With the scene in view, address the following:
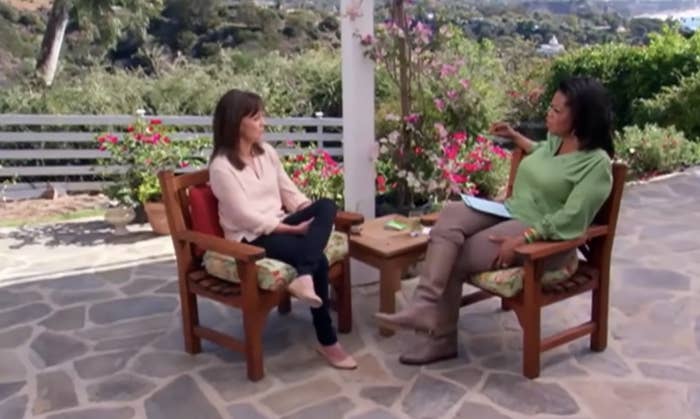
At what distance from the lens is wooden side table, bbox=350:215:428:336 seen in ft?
10.4

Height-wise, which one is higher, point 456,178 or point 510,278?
point 456,178

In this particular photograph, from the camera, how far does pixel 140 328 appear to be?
348 cm

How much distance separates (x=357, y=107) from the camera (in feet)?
12.4

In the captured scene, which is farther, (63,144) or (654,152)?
(63,144)

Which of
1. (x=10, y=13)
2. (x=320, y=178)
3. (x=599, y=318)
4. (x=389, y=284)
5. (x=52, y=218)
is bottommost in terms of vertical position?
(x=52, y=218)

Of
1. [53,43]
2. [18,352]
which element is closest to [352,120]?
[18,352]

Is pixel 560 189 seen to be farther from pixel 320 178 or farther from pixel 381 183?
pixel 320 178

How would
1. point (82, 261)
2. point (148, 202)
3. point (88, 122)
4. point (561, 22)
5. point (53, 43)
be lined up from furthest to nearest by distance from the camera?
point (53, 43) < point (561, 22) < point (88, 122) < point (148, 202) < point (82, 261)

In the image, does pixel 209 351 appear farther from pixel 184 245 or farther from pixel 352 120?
pixel 352 120

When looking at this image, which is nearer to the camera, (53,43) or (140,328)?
(140,328)

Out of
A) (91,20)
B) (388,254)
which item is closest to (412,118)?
(388,254)

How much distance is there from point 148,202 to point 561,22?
7.06 metres

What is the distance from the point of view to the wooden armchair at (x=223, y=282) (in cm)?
283

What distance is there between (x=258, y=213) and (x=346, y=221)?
45 centimetres
